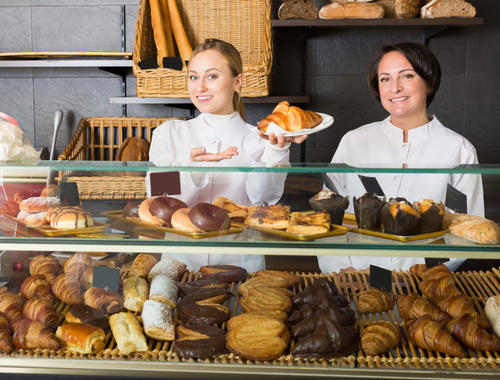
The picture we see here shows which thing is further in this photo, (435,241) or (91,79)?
(91,79)

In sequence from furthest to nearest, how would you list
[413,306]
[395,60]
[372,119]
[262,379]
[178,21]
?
[372,119], [178,21], [395,60], [413,306], [262,379]

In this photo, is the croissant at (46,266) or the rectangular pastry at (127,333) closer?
the rectangular pastry at (127,333)

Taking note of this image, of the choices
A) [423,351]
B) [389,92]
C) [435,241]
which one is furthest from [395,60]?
[423,351]

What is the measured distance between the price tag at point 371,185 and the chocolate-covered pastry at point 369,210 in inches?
0.4

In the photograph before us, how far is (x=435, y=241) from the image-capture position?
97 cm

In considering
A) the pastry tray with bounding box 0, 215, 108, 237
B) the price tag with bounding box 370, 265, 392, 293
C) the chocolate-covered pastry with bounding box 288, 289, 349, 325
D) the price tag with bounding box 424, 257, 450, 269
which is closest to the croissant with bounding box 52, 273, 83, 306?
the pastry tray with bounding box 0, 215, 108, 237

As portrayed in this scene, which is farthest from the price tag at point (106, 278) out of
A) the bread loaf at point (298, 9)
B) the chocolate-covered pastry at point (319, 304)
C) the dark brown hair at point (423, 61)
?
the bread loaf at point (298, 9)

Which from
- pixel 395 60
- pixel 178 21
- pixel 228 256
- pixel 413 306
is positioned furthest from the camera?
pixel 178 21

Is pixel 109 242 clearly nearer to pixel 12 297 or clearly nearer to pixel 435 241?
pixel 12 297

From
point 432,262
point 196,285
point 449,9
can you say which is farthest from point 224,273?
point 449,9

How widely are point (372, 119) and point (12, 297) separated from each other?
2.39 m

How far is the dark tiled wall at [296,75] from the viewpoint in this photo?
280 cm

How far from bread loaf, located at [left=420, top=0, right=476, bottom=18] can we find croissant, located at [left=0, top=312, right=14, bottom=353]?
97.2 inches

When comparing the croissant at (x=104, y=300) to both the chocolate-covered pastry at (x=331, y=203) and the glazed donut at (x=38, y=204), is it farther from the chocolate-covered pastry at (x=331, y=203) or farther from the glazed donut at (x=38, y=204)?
the chocolate-covered pastry at (x=331, y=203)
